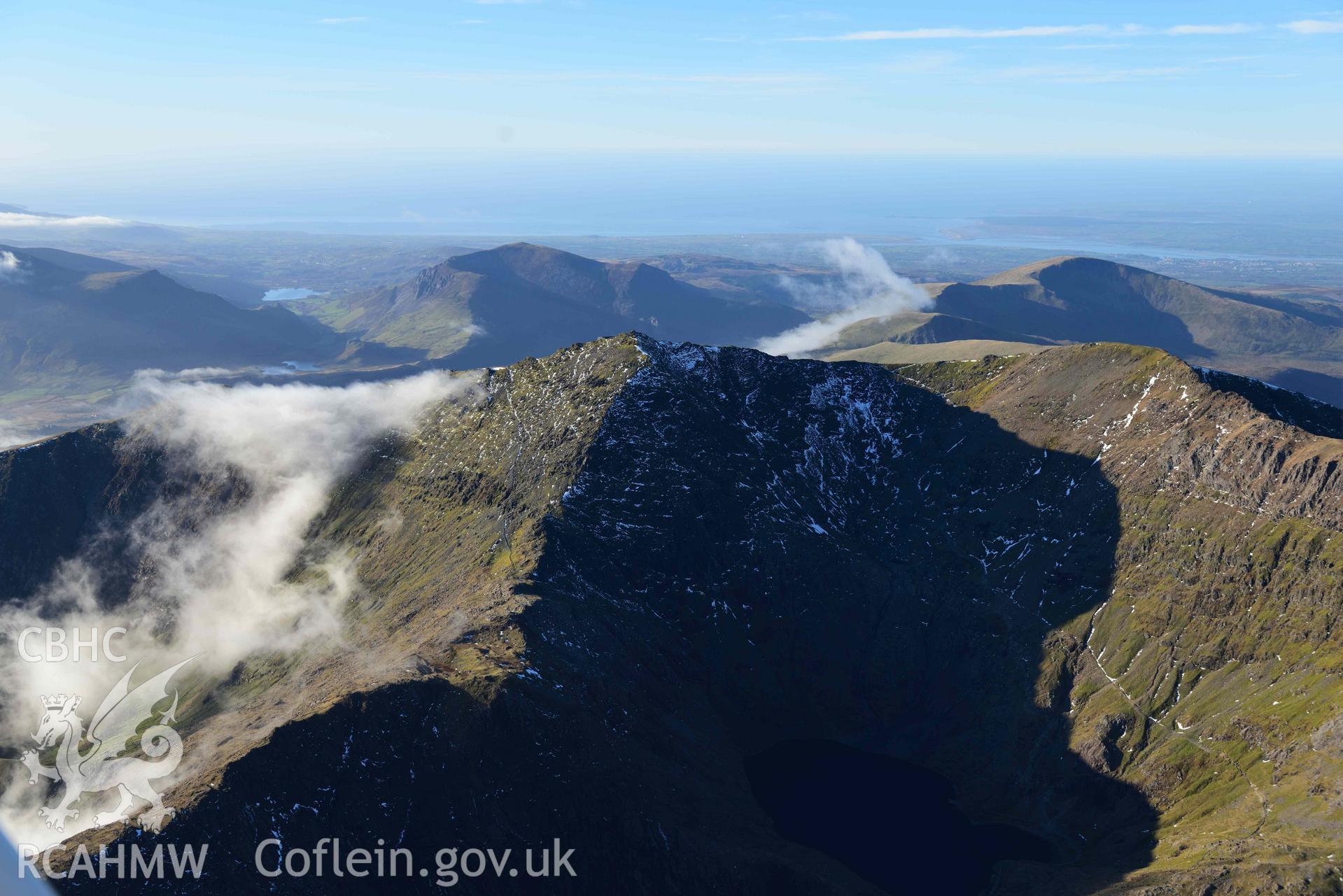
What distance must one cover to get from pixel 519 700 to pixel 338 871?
126ft

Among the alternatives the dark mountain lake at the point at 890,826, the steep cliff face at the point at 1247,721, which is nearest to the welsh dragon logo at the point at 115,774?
the dark mountain lake at the point at 890,826

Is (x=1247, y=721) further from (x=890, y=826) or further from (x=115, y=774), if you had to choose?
(x=115, y=774)

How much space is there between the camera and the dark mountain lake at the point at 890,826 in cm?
16525

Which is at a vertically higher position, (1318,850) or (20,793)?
(1318,850)

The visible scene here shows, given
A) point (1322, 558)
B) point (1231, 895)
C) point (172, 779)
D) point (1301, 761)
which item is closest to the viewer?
point (1231, 895)

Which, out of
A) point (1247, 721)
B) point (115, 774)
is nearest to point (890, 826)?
point (1247, 721)

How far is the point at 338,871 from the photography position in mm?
130750

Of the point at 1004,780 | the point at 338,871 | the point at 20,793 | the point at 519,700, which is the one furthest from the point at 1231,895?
the point at 20,793

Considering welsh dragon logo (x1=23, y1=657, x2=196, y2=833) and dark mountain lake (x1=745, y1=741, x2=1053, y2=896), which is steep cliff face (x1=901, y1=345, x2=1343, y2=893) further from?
welsh dragon logo (x1=23, y1=657, x2=196, y2=833)

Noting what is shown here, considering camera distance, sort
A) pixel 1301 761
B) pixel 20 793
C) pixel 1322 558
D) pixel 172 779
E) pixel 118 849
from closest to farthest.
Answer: pixel 118 849 → pixel 172 779 → pixel 1301 761 → pixel 20 793 → pixel 1322 558

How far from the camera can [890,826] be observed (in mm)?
178500

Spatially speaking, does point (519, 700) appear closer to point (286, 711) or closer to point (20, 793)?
point (286, 711)

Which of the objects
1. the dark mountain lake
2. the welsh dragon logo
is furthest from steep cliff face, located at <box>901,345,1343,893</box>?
the welsh dragon logo

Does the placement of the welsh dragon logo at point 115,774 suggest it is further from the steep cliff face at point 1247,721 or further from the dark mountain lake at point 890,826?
the steep cliff face at point 1247,721
